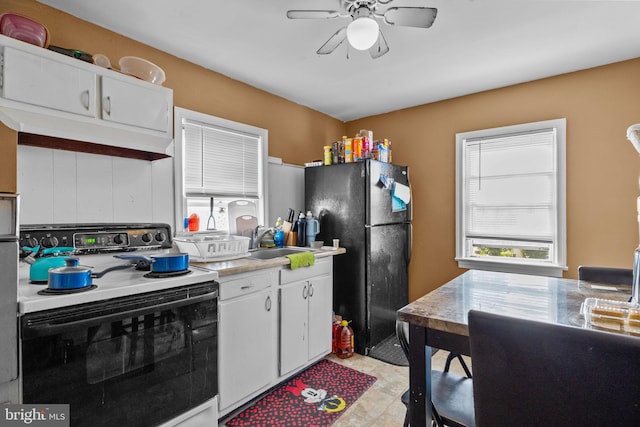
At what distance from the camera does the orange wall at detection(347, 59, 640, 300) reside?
2.52 m

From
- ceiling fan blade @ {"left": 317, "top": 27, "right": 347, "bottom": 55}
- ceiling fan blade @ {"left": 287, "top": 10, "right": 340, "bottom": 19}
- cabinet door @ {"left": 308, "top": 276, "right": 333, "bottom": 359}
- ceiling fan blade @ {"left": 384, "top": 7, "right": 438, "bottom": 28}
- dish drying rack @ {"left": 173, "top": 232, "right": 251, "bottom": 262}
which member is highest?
ceiling fan blade @ {"left": 287, "top": 10, "right": 340, "bottom": 19}

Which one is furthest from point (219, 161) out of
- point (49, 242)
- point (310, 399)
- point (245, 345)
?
point (310, 399)

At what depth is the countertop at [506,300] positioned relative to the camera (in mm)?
1102

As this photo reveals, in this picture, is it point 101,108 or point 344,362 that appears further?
point 344,362

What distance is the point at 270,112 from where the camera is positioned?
317 cm

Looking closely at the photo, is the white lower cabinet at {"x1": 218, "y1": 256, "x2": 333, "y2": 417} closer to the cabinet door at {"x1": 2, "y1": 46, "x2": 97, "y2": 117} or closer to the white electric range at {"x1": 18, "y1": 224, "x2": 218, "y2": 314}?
the white electric range at {"x1": 18, "y1": 224, "x2": 218, "y2": 314}

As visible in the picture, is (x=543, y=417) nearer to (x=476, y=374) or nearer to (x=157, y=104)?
(x=476, y=374)

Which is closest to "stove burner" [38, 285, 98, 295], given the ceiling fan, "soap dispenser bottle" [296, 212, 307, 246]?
the ceiling fan

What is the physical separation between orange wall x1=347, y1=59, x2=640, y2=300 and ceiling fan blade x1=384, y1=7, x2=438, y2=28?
6.13 ft

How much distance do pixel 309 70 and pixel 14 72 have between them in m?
1.94

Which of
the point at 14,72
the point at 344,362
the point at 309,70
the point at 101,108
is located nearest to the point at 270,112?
the point at 309,70

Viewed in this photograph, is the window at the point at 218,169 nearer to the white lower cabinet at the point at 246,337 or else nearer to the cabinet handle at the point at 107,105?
the cabinet handle at the point at 107,105

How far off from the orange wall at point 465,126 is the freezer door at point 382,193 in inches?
Result: 20.0

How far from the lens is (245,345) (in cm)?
196
